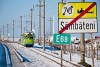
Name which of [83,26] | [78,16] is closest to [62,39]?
[83,26]

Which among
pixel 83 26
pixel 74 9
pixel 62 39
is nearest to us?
pixel 74 9

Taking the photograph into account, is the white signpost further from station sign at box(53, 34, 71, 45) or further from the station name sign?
station sign at box(53, 34, 71, 45)

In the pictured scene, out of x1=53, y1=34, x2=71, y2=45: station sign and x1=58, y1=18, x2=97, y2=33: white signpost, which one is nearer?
x1=58, y1=18, x2=97, y2=33: white signpost

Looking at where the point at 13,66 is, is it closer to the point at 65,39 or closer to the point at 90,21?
the point at 65,39

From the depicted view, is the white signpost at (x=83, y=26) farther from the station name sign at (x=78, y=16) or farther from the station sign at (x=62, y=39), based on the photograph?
the station sign at (x=62, y=39)

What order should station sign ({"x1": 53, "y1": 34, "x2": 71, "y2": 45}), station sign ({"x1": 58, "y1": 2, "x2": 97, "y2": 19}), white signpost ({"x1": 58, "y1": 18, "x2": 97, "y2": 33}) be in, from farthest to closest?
station sign ({"x1": 53, "y1": 34, "x2": 71, "y2": 45}) < white signpost ({"x1": 58, "y1": 18, "x2": 97, "y2": 33}) < station sign ({"x1": 58, "y1": 2, "x2": 97, "y2": 19})

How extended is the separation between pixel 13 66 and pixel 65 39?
13.0 metres

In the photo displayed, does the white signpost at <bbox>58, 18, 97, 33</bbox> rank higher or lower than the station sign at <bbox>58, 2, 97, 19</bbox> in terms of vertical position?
lower

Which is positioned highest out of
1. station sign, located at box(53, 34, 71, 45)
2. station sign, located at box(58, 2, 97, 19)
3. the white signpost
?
station sign, located at box(58, 2, 97, 19)

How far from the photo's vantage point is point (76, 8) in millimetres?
8758

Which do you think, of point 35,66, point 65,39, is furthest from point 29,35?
point 65,39

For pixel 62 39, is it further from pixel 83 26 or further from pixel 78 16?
pixel 78 16

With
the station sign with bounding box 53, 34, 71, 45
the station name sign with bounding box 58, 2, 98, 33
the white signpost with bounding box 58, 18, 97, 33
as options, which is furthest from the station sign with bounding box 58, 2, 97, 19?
the station sign with bounding box 53, 34, 71, 45

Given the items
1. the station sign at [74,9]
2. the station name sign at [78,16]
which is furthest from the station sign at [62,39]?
the station sign at [74,9]
